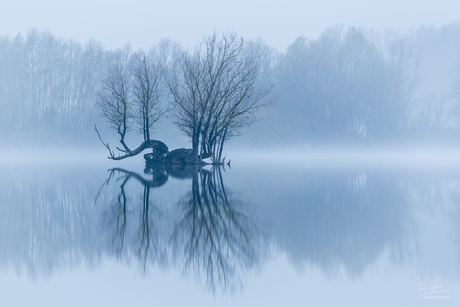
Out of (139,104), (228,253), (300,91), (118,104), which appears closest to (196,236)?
(228,253)

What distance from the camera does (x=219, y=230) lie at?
611 cm

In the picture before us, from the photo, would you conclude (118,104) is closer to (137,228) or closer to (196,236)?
(137,228)

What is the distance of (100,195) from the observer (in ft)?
34.1

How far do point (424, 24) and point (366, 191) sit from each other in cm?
5063

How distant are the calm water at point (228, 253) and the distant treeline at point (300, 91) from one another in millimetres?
34912

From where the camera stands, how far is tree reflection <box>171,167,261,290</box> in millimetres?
4409

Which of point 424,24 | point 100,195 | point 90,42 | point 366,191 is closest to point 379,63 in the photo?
point 424,24

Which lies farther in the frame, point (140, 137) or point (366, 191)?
point (140, 137)

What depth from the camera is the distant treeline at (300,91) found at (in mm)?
43969

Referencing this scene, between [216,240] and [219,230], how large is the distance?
1.94ft

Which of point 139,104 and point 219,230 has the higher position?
point 139,104

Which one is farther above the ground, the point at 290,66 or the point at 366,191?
the point at 290,66

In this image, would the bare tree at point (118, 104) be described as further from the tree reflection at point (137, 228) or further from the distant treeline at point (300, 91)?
the distant treeline at point (300, 91)

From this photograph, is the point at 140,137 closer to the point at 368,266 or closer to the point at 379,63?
the point at 379,63
